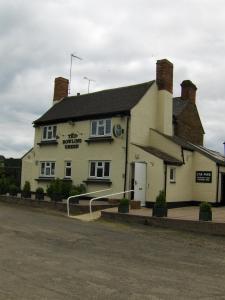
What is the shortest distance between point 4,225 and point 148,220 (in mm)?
6136

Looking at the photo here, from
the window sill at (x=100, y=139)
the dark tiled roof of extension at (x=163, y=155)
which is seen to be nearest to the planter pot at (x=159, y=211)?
the dark tiled roof of extension at (x=163, y=155)

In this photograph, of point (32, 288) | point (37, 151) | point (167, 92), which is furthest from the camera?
point (37, 151)

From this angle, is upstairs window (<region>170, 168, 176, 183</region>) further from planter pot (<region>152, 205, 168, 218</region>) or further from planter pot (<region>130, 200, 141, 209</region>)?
planter pot (<region>152, 205, 168, 218</region>)

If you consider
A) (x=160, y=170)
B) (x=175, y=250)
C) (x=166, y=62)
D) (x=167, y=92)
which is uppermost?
(x=166, y=62)

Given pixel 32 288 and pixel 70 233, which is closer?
pixel 32 288

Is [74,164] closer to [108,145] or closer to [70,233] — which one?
[108,145]

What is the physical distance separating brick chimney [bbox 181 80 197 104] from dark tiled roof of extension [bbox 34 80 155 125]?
7.19m

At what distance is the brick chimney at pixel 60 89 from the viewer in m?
35.3

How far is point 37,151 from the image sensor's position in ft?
106

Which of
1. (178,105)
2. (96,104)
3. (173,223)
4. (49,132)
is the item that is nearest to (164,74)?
(96,104)

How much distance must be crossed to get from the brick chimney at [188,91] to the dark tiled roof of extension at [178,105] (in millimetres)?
518

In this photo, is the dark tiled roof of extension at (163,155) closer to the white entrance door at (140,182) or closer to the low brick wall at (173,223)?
the white entrance door at (140,182)

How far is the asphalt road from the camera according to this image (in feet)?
25.5

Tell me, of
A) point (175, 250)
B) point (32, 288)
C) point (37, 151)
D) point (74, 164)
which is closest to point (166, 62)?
point (74, 164)
